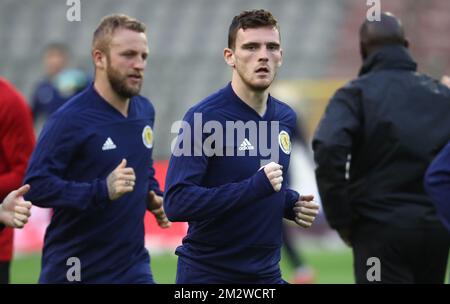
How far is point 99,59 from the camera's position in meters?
6.69

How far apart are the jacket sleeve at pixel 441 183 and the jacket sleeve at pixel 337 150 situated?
170cm

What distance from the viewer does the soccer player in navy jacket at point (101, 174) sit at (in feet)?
20.4

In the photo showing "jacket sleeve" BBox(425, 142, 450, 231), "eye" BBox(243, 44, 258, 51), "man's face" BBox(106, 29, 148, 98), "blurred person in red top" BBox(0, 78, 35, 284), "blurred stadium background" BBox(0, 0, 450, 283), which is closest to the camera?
"jacket sleeve" BBox(425, 142, 450, 231)

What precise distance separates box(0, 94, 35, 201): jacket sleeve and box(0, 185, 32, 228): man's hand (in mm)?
1235

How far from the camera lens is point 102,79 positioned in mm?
6637

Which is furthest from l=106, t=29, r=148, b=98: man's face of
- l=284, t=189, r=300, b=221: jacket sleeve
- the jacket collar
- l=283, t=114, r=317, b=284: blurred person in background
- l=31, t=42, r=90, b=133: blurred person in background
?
l=31, t=42, r=90, b=133: blurred person in background

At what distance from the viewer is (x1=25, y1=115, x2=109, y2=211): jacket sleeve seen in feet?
20.3

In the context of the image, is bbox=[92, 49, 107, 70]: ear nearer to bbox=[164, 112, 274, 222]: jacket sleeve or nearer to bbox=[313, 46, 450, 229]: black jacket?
bbox=[164, 112, 274, 222]: jacket sleeve

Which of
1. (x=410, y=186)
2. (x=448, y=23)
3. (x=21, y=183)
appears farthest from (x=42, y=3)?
(x=410, y=186)

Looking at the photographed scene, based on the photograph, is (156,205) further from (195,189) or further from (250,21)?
(250,21)

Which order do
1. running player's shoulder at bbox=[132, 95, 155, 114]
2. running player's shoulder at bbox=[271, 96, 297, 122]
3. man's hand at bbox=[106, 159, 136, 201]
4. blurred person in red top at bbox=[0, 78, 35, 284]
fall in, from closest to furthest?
running player's shoulder at bbox=[271, 96, 297, 122]
man's hand at bbox=[106, 159, 136, 201]
running player's shoulder at bbox=[132, 95, 155, 114]
blurred person in red top at bbox=[0, 78, 35, 284]

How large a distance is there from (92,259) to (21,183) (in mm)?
913

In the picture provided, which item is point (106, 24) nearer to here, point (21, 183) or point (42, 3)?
point (21, 183)
